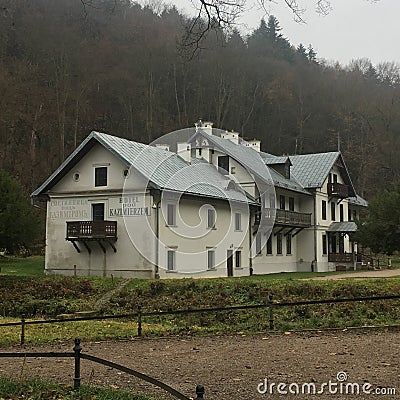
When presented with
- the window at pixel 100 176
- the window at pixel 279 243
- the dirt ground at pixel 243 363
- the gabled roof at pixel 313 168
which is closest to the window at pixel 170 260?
the window at pixel 100 176

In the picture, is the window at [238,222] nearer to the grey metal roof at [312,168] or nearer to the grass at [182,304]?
the grey metal roof at [312,168]

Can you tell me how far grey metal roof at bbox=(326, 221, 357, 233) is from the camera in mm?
46438

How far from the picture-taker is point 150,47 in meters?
47.9

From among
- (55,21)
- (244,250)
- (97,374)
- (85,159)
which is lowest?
(97,374)

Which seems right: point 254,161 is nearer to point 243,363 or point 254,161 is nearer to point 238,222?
point 238,222

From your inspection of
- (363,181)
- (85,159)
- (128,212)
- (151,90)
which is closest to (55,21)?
(151,90)

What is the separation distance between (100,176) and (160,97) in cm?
2469

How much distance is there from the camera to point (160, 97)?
56.2 m

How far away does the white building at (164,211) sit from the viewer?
1219 inches

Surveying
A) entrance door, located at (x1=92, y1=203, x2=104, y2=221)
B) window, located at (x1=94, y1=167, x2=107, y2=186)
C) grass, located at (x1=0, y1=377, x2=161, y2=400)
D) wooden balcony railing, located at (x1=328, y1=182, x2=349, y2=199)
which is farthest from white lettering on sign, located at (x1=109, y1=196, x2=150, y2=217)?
grass, located at (x1=0, y1=377, x2=161, y2=400)

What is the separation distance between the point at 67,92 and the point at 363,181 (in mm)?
30692

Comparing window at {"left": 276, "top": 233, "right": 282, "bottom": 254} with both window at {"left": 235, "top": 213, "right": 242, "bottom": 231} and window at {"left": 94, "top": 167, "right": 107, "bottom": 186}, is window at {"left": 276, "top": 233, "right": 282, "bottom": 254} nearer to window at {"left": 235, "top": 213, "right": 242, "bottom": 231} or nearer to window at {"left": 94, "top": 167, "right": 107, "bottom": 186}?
window at {"left": 235, "top": 213, "right": 242, "bottom": 231}

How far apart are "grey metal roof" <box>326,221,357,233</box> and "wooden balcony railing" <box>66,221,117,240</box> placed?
20565mm

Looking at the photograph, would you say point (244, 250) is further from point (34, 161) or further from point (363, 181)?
point (363, 181)
